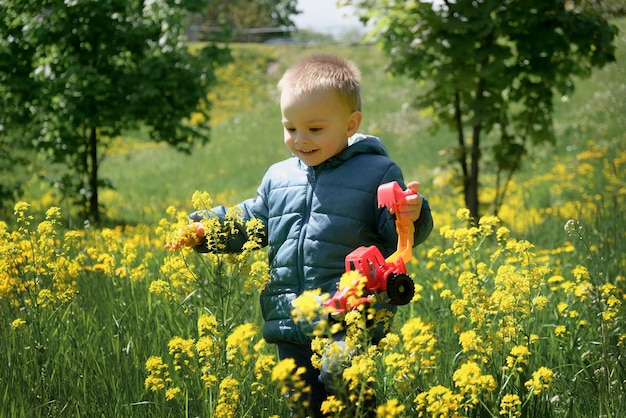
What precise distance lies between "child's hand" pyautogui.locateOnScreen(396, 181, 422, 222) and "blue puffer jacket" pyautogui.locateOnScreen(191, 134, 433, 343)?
4.2 inches

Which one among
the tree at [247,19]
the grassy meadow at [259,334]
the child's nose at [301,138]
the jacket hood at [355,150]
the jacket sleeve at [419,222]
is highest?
the child's nose at [301,138]

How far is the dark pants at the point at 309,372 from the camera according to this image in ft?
8.77

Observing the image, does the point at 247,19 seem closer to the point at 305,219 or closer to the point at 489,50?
the point at 489,50

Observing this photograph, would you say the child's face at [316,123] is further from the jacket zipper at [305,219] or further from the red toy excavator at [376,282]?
the red toy excavator at [376,282]

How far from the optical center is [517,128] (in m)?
7.16

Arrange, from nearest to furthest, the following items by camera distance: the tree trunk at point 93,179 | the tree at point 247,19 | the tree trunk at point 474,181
Result: the tree trunk at point 474,181 → the tree trunk at point 93,179 → the tree at point 247,19

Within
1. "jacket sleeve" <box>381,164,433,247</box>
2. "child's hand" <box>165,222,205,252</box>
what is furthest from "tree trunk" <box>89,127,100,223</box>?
"jacket sleeve" <box>381,164,433,247</box>

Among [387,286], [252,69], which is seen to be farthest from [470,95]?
[252,69]

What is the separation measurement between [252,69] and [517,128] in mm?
19484

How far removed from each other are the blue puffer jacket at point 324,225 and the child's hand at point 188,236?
3.0 inches

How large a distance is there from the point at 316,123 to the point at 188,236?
612 mm

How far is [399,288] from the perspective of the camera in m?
2.32

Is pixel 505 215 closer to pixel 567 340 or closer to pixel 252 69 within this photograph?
pixel 567 340

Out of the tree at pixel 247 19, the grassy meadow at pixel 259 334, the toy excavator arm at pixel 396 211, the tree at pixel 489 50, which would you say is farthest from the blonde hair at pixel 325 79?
the tree at pixel 247 19
